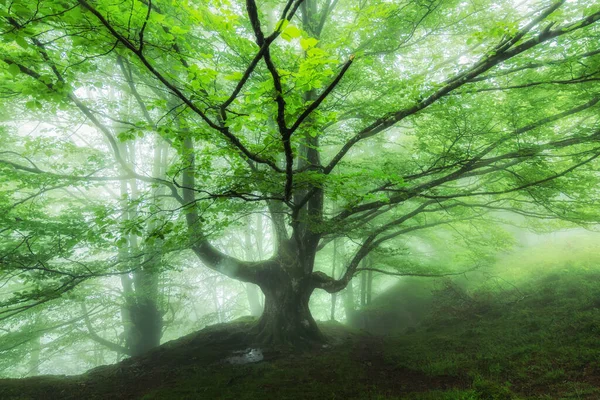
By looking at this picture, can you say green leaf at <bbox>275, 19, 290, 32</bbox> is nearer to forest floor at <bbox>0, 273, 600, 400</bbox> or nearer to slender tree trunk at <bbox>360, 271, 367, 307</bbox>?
forest floor at <bbox>0, 273, 600, 400</bbox>

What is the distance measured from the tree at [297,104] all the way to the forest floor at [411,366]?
1.84m

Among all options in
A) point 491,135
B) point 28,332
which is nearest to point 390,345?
point 491,135

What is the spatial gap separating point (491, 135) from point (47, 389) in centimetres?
1113

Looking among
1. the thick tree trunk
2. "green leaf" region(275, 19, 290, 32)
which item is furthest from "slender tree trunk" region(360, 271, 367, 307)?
"green leaf" region(275, 19, 290, 32)

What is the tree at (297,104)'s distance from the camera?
8.18ft

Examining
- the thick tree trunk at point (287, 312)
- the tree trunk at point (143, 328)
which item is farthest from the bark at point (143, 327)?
the thick tree trunk at point (287, 312)

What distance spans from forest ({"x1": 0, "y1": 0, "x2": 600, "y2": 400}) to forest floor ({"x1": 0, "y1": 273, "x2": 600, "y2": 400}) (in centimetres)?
6

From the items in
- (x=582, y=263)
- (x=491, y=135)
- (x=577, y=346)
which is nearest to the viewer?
(x=491, y=135)

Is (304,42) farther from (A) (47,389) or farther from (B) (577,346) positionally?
(A) (47,389)

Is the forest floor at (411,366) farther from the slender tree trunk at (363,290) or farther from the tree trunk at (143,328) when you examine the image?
the slender tree trunk at (363,290)

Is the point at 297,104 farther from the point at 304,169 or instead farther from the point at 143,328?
the point at 143,328

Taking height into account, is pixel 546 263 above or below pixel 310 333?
above

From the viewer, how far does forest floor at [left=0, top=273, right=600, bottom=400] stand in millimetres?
5234

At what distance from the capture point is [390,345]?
9.12 metres
